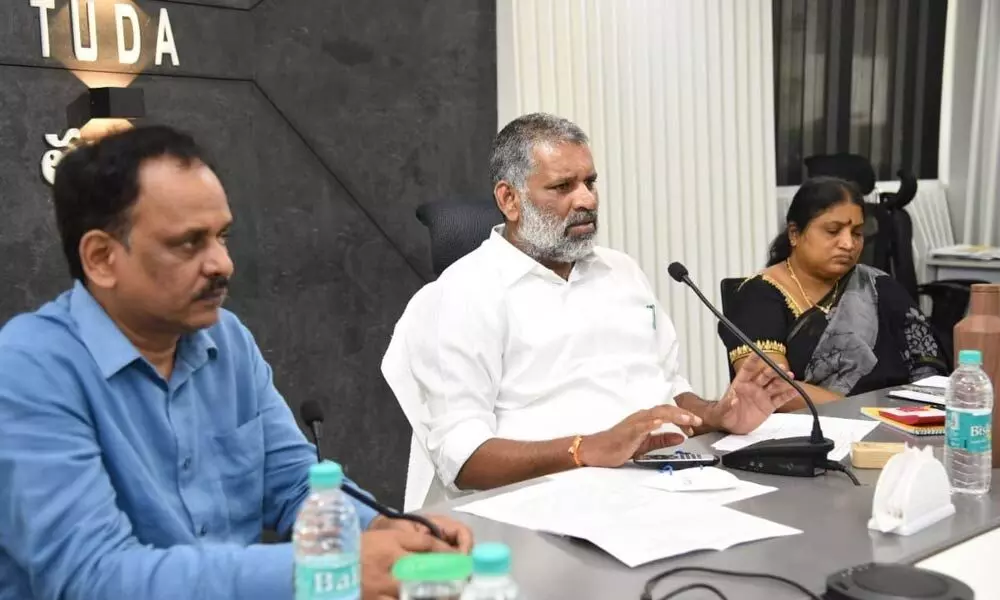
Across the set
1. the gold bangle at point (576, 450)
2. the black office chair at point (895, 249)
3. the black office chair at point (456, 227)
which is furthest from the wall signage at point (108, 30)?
the black office chair at point (895, 249)

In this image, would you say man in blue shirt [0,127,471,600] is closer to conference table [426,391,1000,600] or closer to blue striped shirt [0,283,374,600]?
blue striped shirt [0,283,374,600]

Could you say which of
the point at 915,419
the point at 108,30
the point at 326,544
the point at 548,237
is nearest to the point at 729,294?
the point at 548,237

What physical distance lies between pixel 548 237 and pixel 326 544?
1.31 m

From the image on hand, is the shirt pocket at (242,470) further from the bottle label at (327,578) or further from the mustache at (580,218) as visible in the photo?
the mustache at (580,218)

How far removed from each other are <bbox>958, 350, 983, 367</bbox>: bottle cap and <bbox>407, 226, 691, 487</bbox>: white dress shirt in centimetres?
78

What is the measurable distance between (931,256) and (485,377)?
3.75 meters

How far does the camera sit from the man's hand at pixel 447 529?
1.20 m

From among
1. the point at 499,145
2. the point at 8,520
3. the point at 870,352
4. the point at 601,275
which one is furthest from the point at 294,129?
the point at 8,520

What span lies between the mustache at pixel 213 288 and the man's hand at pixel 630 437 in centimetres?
69

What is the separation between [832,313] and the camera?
2.71m

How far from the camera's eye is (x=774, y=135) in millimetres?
4453

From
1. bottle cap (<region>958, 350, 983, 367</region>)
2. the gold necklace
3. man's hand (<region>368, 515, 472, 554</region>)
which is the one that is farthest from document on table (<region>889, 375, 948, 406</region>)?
man's hand (<region>368, 515, 472, 554</region>)

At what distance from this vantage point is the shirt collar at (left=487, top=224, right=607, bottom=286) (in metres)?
2.19

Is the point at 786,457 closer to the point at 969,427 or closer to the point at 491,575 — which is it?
the point at 969,427
